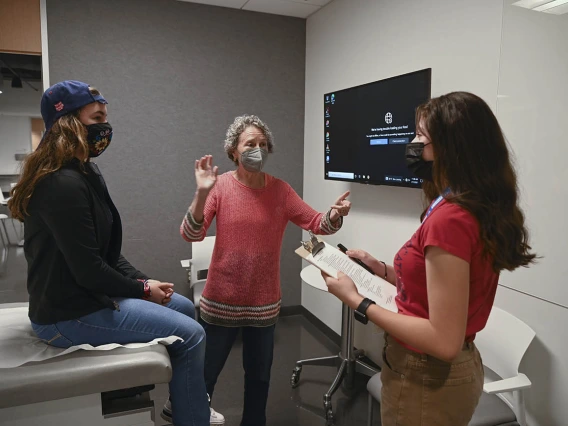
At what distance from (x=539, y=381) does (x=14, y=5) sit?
3.99 meters

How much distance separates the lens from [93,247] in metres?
1.40

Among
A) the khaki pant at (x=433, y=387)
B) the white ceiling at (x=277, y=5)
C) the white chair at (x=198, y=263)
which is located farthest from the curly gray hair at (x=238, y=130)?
the white ceiling at (x=277, y=5)

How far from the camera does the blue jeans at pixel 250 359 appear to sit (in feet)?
6.44

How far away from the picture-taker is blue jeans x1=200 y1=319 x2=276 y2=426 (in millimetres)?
1963

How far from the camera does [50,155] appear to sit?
1.41m

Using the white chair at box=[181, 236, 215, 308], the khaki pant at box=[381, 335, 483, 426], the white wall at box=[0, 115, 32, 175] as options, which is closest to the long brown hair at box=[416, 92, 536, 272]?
the khaki pant at box=[381, 335, 483, 426]

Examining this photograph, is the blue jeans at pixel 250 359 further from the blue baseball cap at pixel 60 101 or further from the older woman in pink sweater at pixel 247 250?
the blue baseball cap at pixel 60 101

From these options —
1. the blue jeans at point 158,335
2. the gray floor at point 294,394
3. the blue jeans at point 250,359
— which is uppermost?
the blue jeans at point 158,335

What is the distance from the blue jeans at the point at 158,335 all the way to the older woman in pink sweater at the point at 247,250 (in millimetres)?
362

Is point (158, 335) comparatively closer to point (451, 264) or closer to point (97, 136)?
point (97, 136)

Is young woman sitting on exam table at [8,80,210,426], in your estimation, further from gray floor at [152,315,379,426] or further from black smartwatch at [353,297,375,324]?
gray floor at [152,315,379,426]

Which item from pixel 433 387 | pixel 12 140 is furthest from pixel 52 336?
pixel 12 140

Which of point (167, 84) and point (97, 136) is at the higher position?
point (167, 84)

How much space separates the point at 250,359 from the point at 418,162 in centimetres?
134
